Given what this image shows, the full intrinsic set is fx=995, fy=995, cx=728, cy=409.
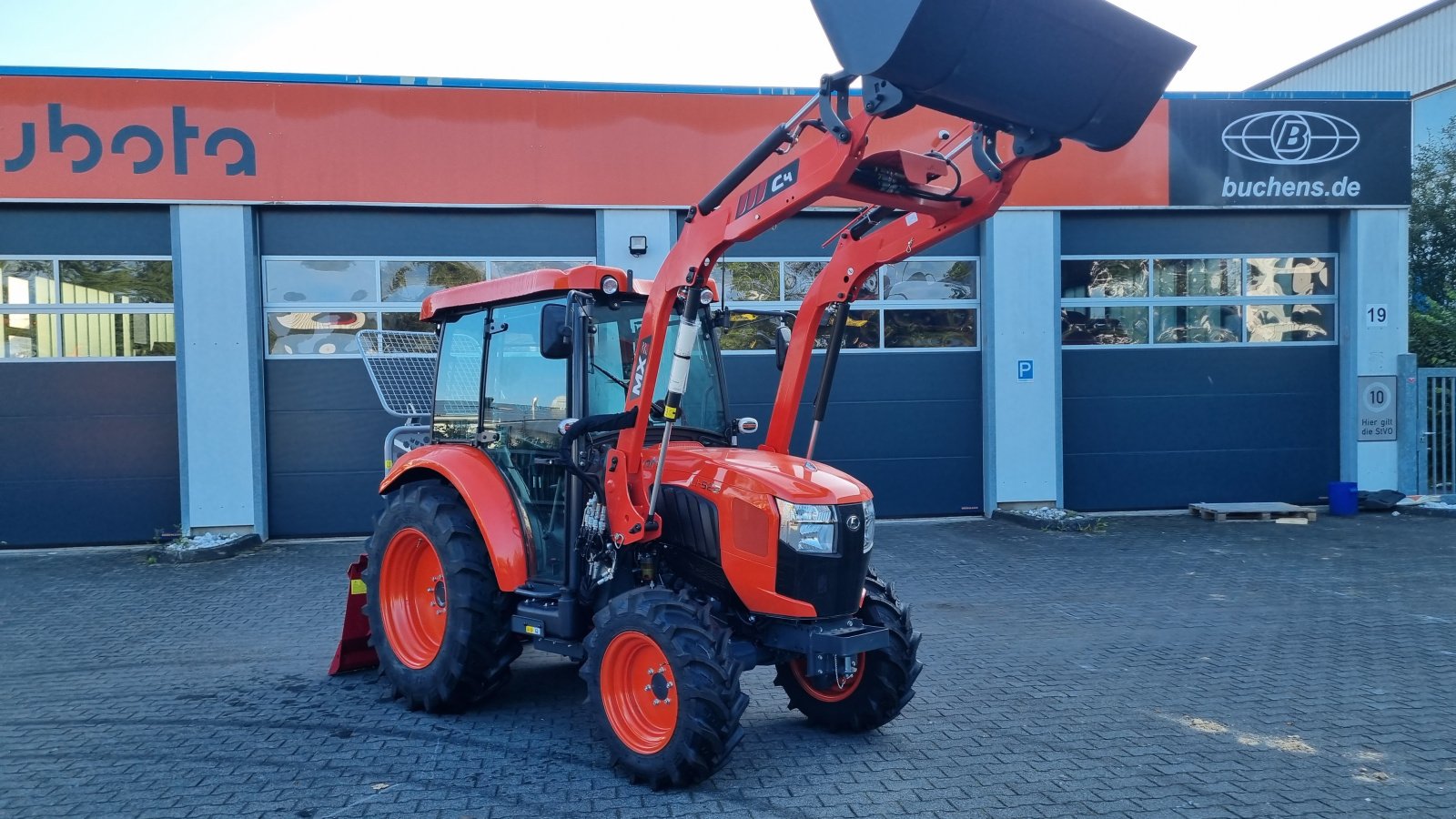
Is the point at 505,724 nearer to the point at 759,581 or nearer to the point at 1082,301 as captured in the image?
the point at 759,581

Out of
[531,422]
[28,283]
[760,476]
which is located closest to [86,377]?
[28,283]

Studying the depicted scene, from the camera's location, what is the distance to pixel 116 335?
Result: 10953 mm

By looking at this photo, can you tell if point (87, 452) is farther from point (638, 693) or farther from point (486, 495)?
point (638, 693)

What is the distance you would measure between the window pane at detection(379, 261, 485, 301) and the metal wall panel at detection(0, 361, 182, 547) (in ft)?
8.14

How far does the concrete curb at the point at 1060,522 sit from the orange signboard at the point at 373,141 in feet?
12.5

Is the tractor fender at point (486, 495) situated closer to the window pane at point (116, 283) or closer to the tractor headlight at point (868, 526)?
the tractor headlight at point (868, 526)

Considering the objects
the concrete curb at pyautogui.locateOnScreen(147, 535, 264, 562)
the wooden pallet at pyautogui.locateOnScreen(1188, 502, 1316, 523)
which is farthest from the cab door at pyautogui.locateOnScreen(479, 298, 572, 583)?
the wooden pallet at pyautogui.locateOnScreen(1188, 502, 1316, 523)

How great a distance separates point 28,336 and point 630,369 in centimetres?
916

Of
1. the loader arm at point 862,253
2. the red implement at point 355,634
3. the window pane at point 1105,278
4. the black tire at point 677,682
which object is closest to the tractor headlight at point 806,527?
the black tire at point 677,682

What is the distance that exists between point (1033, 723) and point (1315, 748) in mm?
1290

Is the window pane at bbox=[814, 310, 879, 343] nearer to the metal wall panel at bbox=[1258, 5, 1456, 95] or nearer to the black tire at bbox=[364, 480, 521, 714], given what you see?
the black tire at bbox=[364, 480, 521, 714]

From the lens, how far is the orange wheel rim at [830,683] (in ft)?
15.8

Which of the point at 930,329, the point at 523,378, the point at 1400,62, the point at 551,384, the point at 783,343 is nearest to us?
the point at 551,384

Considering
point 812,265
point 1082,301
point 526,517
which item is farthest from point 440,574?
point 1082,301
